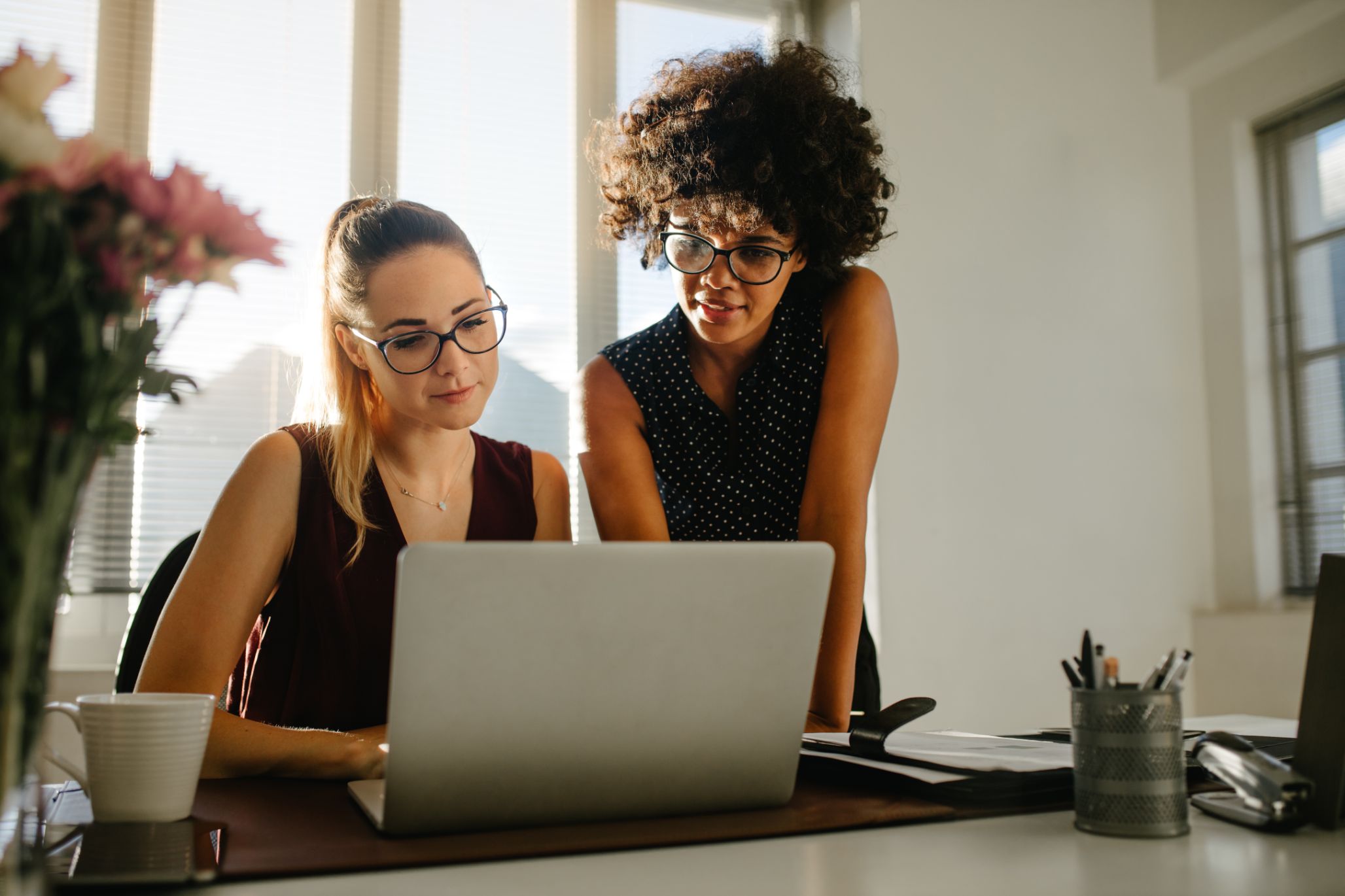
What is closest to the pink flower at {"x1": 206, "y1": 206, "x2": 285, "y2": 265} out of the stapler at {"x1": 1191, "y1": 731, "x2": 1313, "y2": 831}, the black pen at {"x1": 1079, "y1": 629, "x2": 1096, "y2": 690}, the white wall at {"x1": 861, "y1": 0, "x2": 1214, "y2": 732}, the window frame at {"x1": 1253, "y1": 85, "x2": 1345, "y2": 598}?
the black pen at {"x1": 1079, "y1": 629, "x2": 1096, "y2": 690}

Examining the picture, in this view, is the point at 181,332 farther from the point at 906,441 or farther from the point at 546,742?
the point at 546,742

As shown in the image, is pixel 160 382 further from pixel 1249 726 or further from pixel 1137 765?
pixel 1249 726

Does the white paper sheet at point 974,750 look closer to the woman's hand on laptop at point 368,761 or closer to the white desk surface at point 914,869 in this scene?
the white desk surface at point 914,869

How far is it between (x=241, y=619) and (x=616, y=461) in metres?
0.54

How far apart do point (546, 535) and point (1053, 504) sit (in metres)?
2.31

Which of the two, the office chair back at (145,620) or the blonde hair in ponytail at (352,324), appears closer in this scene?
the office chair back at (145,620)

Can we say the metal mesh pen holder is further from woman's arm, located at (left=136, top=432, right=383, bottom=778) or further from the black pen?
woman's arm, located at (left=136, top=432, right=383, bottom=778)

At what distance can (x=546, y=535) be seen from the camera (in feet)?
5.27

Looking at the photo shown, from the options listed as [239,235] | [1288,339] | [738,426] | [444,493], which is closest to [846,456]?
[738,426]

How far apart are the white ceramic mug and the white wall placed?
8.47 feet

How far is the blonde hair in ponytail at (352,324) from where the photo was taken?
1.44 metres

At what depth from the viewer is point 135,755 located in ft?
2.38

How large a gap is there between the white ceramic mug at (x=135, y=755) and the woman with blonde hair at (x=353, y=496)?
49cm

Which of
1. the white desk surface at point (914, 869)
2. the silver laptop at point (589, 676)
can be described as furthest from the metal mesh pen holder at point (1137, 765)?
the silver laptop at point (589, 676)
